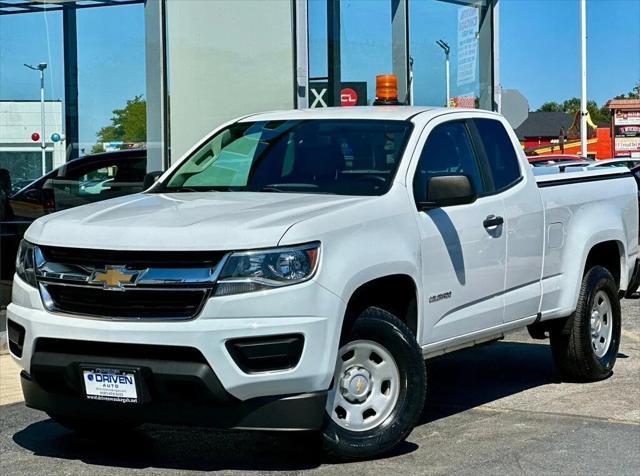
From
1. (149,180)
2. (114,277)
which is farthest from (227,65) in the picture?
(114,277)

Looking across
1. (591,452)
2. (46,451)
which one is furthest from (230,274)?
(591,452)

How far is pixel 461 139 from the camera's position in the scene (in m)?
6.62

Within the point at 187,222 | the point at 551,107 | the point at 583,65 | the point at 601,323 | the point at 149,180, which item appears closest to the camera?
the point at 187,222

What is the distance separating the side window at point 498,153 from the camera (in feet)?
22.2

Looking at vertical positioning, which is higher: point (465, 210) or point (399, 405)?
point (465, 210)

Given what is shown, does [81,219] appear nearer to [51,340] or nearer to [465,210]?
[51,340]

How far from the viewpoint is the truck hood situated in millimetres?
4879

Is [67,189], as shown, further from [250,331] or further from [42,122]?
[250,331]

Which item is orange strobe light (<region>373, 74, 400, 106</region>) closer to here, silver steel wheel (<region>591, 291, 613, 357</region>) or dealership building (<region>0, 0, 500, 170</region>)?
silver steel wheel (<region>591, 291, 613, 357</region>)

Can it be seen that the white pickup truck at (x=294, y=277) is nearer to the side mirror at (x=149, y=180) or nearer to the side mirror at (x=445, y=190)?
the side mirror at (x=445, y=190)

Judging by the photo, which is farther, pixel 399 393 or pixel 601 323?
pixel 601 323

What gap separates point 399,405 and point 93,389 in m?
1.53

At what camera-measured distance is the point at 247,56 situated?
12.0m

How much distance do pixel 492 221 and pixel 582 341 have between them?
5.13ft
